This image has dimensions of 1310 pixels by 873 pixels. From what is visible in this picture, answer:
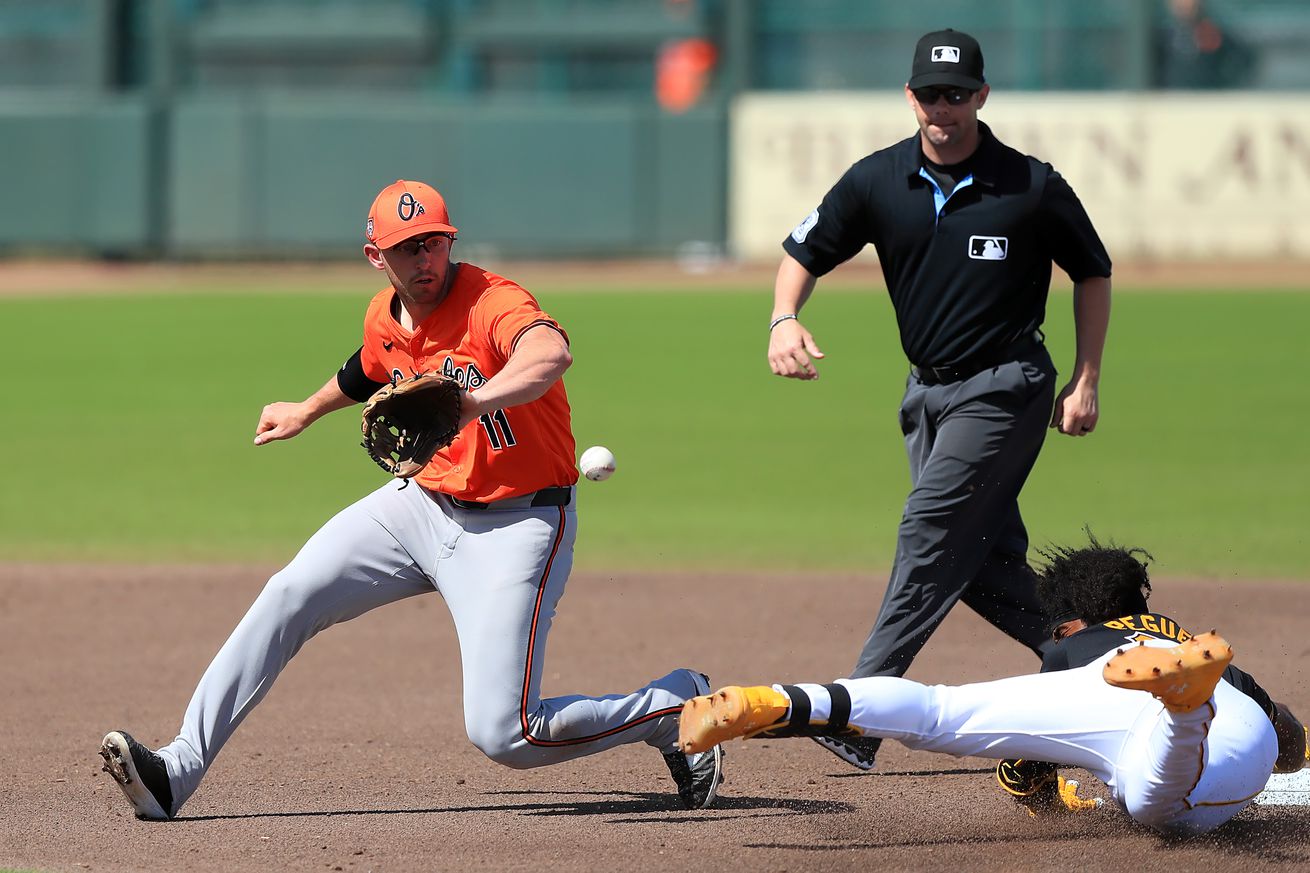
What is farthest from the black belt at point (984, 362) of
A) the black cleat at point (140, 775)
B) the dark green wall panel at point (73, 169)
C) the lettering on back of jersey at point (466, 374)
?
the dark green wall panel at point (73, 169)

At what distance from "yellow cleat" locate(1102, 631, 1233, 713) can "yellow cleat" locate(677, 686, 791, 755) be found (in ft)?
2.46

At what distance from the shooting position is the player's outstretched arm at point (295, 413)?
16.7 feet

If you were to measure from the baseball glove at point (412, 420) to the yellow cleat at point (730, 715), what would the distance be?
38.9 inches

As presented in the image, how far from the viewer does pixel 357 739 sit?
5.74 m

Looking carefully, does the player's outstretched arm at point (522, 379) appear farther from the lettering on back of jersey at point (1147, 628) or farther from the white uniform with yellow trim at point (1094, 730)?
the lettering on back of jersey at point (1147, 628)

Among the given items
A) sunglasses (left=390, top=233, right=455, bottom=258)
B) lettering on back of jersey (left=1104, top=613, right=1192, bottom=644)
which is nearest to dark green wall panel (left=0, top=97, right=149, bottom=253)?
sunglasses (left=390, top=233, right=455, bottom=258)

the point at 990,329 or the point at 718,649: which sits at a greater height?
the point at 990,329

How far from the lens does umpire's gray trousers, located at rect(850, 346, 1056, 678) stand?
4996 millimetres

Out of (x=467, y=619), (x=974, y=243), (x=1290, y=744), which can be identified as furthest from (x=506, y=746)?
(x=1290, y=744)

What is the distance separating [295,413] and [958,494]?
1.93 metres

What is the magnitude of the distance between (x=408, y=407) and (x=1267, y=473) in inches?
321

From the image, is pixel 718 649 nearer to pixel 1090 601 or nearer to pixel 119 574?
pixel 1090 601

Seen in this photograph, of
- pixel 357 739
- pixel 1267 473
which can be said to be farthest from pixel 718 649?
pixel 1267 473

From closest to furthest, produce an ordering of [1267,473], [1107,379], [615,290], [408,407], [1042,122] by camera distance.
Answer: [408,407]
[1267,473]
[1107,379]
[615,290]
[1042,122]
